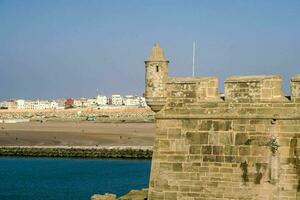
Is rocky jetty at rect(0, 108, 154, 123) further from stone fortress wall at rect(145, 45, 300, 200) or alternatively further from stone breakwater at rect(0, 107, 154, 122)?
stone fortress wall at rect(145, 45, 300, 200)

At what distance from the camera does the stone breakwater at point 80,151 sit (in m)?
52.8

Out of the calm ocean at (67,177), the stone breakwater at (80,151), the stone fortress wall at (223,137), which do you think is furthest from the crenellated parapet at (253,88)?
the stone breakwater at (80,151)

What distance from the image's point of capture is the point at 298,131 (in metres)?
11.0

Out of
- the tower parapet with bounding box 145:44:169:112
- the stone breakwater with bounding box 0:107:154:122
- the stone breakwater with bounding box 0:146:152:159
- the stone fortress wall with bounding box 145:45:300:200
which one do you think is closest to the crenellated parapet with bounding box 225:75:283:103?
the stone fortress wall with bounding box 145:45:300:200

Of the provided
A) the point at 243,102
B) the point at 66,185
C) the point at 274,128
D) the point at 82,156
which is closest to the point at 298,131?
the point at 274,128

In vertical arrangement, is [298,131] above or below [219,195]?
above

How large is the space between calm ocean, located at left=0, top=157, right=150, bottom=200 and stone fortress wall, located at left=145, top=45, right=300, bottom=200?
66.7 ft

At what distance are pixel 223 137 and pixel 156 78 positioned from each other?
191 cm

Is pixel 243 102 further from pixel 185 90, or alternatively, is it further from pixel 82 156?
pixel 82 156

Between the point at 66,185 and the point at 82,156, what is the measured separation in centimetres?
1693

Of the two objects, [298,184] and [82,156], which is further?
[82,156]

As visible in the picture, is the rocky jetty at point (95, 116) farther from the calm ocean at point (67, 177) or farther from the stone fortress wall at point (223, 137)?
the stone fortress wall at point (223, 137)

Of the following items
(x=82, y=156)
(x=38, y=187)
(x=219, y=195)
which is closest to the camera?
(x=219, y=195)

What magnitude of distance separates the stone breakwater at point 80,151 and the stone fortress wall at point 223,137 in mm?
39199
